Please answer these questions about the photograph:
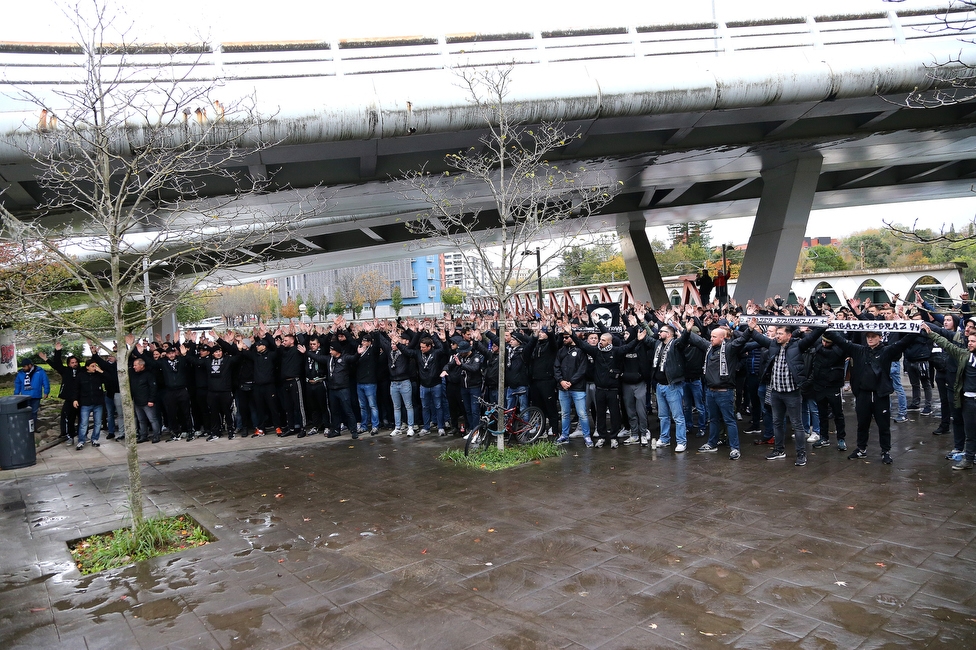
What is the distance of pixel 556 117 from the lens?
499 inches

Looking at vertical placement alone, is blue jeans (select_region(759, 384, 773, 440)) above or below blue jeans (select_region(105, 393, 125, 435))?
below

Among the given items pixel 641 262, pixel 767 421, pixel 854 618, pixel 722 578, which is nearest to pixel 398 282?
pixel 641 262

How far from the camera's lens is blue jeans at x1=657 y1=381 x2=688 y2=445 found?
31.2ft

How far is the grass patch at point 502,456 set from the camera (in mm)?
8984

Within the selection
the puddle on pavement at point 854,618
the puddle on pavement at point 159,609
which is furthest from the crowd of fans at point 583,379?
the puddle on pavement at point 159,609

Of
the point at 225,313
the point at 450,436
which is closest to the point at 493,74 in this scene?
the point at 450,436

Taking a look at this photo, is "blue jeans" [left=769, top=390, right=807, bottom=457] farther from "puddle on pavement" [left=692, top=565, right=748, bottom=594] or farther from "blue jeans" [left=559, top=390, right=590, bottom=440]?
"puddle on pavement" [left=692, top=565, right=748, bottom=594]

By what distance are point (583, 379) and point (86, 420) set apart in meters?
9.78

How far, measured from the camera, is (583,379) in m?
10.2

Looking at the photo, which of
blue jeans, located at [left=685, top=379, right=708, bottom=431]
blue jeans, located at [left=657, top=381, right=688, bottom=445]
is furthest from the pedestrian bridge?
blue jeans, located at [left=657, top=381, right=688, bottom=445]

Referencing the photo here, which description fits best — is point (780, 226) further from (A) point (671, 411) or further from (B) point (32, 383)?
(B) point (32, 383)

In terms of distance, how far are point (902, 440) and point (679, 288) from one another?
40559 mm

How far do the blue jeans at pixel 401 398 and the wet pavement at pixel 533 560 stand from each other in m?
2.70

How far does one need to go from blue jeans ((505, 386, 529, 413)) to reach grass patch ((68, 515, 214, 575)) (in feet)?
17.6
